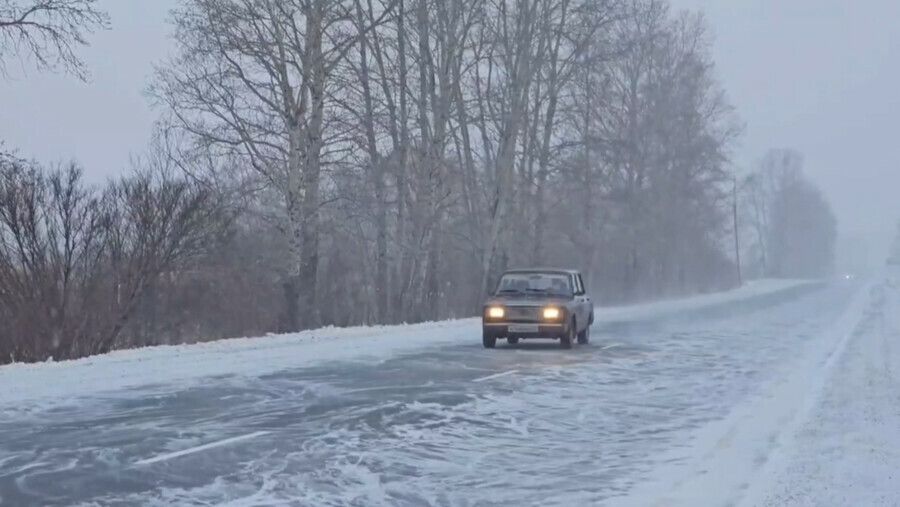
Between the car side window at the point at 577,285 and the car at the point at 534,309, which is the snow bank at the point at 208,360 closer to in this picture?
the car at the point at 534,309

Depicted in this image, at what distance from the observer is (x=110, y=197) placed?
26.1m

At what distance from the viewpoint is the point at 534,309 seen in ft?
87.5

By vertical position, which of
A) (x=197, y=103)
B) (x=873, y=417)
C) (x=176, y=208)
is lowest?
(x=873, y=417)

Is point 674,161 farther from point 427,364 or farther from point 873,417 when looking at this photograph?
point 873,417

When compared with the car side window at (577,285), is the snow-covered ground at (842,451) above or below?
below

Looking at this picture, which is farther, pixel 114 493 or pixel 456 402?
pixel 456 402

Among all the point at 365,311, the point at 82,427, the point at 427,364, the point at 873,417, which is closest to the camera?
the point at 82,427

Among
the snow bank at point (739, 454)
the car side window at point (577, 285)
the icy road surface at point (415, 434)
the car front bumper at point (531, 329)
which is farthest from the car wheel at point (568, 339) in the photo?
the snow bank at point (739, 454)

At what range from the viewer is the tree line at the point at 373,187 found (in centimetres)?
2506

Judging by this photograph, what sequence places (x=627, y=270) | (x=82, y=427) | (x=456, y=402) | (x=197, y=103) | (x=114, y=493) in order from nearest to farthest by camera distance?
(x=114, y=493), (x=82, y=427), (x=456, y=402), (x=197, y=103), (x=627, y=270)

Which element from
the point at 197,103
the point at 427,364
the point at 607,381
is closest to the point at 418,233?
the point at 197,103

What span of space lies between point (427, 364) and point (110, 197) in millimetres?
8483

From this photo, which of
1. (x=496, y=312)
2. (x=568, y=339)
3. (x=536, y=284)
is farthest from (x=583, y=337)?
(x=496, y=312)

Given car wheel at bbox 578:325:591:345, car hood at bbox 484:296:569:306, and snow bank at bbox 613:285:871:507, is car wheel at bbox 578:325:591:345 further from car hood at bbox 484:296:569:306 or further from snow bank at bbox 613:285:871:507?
snow bank at bbox 613:285:871:507
